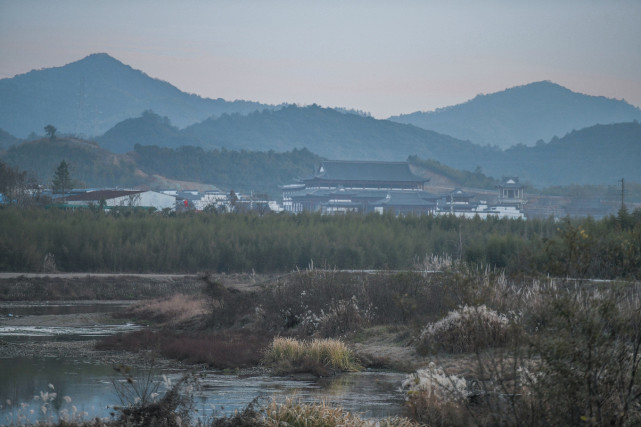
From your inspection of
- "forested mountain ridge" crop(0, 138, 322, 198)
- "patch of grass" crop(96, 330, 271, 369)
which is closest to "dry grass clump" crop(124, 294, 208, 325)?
"patch of grass" crop(96, 330, 271, 369)

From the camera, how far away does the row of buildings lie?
7688cm

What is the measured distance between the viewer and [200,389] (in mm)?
12758

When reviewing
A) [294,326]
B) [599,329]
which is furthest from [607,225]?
[599,329]

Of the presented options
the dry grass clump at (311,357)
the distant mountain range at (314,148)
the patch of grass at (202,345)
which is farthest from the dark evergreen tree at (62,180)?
the dry grass clump at (311,357)

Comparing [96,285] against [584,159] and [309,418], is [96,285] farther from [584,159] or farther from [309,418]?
[584,159]

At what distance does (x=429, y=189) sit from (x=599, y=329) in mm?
107182

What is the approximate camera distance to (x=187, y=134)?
176875 millimetres

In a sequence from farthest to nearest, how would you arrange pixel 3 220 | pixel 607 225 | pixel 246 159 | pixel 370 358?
1. pixel 246 159
2. pixel 3 220
3. pixel 607 225
4. pixel 370 358

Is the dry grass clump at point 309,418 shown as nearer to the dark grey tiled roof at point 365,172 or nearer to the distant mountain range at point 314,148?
the dark grey tiled roof at point 365,172

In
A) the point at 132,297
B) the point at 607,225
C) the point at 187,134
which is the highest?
the point at 187,134

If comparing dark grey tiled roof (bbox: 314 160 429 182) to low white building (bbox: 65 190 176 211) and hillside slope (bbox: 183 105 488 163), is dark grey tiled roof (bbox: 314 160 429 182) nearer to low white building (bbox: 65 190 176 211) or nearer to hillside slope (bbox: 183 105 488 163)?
low white building (bbox: 65 190 176 211)

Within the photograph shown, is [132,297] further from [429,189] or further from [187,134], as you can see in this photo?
[187,134]

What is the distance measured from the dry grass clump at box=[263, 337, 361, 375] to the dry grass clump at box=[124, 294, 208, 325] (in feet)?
25.7

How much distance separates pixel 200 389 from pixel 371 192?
Answer: 67.3m
